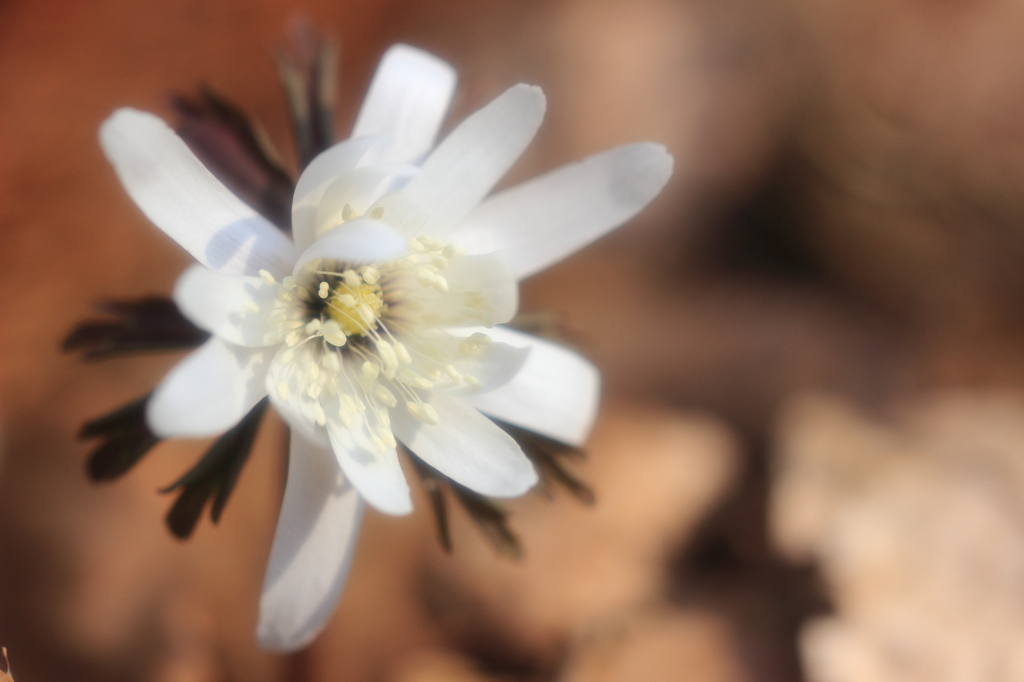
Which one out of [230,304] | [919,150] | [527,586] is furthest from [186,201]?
[919,150]

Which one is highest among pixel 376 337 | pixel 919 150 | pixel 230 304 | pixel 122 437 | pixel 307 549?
pixel 230 304

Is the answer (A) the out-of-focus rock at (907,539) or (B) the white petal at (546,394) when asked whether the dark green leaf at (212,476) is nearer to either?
(B) the white petal at (546,394)

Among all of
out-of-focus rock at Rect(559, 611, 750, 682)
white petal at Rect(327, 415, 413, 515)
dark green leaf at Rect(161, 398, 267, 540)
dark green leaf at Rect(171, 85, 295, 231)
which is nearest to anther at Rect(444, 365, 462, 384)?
white petal at Rect(327, 415, 413, 515)

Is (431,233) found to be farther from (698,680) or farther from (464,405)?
(698,680)

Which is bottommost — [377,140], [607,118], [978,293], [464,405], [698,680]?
[698,680]

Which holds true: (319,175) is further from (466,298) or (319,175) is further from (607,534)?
(607,534)

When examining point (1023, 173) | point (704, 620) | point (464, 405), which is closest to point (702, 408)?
point (704, 620)
